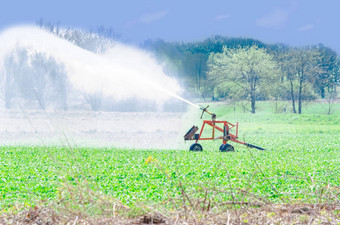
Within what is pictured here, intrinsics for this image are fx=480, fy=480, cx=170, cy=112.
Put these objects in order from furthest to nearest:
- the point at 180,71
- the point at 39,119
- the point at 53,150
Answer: the point at 180,71, the point at 39,119, the point at 53,150

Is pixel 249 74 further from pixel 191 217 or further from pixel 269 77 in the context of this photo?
pixel 191 217

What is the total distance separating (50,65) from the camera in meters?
26.2

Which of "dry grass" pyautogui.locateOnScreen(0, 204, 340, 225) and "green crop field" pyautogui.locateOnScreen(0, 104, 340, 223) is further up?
"dry grass" pyautogui.locateOnScreen(0, 204, 340, 225)

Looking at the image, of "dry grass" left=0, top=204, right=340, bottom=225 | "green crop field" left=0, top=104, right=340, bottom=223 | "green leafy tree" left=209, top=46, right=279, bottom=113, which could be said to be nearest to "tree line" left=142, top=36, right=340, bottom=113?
"green leafy tree" left=209, top=46, right=279, bottom=113

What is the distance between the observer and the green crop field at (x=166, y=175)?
5.73 metres

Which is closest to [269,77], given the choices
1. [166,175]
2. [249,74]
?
[249,74]

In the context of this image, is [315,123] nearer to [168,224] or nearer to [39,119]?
[39,119]

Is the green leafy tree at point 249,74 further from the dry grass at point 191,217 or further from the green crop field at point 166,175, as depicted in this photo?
the dry grass at point 191,217

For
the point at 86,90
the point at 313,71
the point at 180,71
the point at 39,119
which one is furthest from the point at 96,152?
the point at 180,71

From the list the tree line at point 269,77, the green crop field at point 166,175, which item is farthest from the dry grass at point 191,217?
the tree line at point 269,77

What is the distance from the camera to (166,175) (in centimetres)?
621

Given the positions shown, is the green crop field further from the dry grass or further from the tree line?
the tree line

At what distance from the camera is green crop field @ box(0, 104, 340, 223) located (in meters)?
5.73

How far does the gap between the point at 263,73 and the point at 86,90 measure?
23.3m
